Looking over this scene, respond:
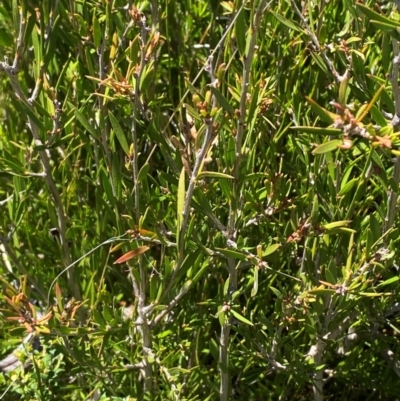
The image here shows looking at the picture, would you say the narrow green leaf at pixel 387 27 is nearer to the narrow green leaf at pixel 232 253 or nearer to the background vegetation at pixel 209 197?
the background vegetation at pixel 209 197

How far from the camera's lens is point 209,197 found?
88 centimetres

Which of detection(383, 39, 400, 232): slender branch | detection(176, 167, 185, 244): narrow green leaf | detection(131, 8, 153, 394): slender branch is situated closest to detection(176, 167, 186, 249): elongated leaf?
detection(176, 167, 185, 244): narrow green leaf

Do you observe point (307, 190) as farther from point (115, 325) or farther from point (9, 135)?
point (9, 135)

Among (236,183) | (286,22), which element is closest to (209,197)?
Answer: (236,183)

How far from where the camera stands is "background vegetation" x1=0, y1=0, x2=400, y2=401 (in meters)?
0.75

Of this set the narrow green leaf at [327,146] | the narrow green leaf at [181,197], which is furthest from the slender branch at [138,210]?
the narrow green leaf at [327,146]

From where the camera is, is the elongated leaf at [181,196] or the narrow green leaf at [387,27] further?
the elongated leaf at [181,196]

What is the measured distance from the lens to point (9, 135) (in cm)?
126

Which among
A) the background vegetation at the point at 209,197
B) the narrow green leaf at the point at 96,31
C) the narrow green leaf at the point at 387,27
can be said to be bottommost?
the background vegetation at the point at 209,197

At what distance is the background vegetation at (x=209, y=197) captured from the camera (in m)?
0.75

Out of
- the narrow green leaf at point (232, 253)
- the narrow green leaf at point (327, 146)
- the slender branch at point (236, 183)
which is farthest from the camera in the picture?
the narrow green leaf at point (232, 253)

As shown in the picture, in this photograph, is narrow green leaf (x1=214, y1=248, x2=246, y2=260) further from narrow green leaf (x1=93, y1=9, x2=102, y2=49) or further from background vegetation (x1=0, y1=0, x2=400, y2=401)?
narrow green leaf (x1=93, y1=9, x2=102, y2=49)

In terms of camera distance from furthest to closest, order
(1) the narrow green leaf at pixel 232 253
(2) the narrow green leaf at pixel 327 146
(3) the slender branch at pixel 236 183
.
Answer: (1) the narrow green leaf at pixel 232 253 < (3) the slender branch at pixel 236 183 < (2) the narrow green leaf at pixel 327 146

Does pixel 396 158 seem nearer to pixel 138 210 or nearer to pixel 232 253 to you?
pixel 232 253
